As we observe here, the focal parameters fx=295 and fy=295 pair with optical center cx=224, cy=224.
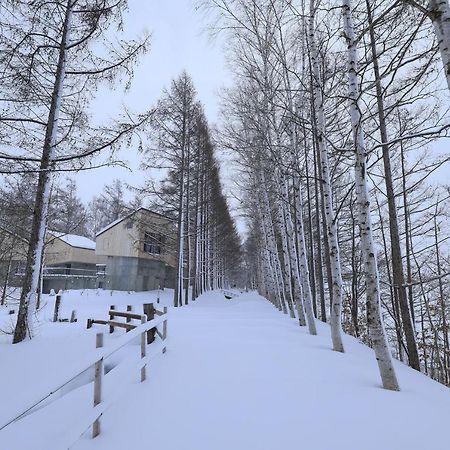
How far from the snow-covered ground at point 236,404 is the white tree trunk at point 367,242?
47 centimetres

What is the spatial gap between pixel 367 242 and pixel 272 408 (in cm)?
271

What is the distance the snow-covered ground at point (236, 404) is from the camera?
270 centimetres

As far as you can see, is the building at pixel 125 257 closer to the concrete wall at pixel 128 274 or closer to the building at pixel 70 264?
the concrete wall at pixel 128 274

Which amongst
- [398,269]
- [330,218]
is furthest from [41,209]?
[398,269]

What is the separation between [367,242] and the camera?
4520mm

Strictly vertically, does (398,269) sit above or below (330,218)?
below

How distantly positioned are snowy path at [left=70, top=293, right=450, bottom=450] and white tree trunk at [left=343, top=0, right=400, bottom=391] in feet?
1.43

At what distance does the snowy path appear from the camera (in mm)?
2729

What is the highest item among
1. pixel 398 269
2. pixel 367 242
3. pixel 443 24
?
pixel 443 24

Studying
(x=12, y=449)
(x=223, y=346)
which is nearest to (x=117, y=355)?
(x=223, y=346)

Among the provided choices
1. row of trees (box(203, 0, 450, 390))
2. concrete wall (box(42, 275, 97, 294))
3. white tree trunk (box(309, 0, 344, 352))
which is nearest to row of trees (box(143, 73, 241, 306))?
row of trees (box(203, 0, 450, 390))

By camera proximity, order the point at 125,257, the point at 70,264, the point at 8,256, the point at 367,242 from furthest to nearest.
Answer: the point at 70,264
the point at 125,257
the point at 8,256
the point at 367,242

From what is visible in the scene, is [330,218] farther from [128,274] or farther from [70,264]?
[70,264]

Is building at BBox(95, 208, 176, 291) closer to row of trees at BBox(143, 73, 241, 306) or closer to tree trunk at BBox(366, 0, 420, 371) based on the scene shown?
row of trees at BBox(143, 73, 241, 306)
